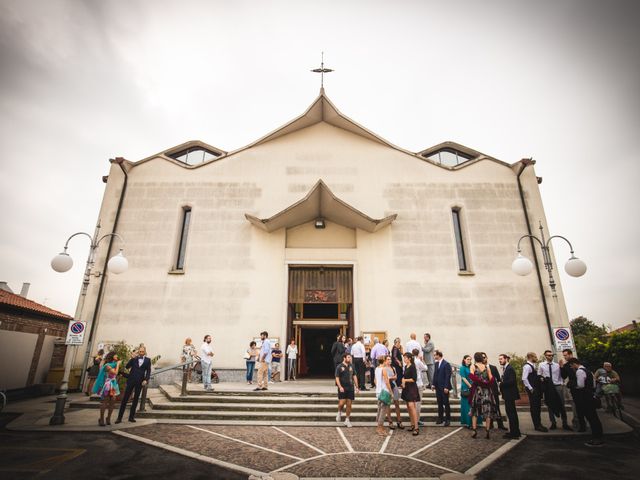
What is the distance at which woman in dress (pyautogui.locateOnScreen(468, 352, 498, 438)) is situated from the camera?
26.8 feet

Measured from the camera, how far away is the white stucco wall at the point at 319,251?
49.2 ft

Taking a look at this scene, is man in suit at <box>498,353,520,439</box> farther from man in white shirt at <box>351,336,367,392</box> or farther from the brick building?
the brick building

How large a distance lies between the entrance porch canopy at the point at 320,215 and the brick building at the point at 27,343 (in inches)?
478

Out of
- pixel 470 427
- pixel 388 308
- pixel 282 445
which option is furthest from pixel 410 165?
pixel 282 445

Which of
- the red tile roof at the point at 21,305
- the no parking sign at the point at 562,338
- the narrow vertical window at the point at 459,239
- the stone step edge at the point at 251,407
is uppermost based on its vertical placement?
the narrow vertical window at the point at 459,239

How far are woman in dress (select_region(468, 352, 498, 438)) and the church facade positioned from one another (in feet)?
20.9

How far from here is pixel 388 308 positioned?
50.5ft

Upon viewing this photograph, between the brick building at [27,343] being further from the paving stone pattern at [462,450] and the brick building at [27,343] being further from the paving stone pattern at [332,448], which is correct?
the paving stone pattern at [462,450]

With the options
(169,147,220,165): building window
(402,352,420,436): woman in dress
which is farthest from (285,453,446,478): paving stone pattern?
(169,147,220,165): building window

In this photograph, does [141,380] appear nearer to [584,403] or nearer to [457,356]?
[584,403]

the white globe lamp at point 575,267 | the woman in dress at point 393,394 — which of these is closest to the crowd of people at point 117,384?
the woman in dress at point 393,394

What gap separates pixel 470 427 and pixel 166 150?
19.1 meters

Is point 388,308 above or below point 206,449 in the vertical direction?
above

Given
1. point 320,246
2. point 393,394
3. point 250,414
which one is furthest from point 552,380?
point 320,246
